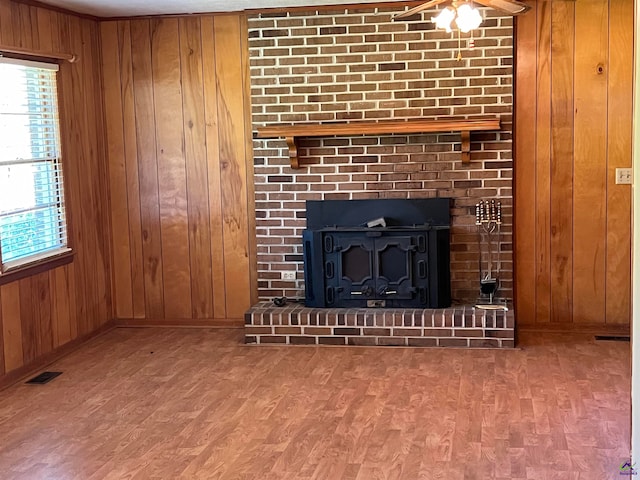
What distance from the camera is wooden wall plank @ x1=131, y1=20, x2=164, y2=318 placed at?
5.98m

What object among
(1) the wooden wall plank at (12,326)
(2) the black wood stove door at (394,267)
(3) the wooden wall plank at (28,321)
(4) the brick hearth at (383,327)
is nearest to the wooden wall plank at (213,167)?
(4) the brick hearth at (383,327)

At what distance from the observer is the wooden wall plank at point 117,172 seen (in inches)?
237

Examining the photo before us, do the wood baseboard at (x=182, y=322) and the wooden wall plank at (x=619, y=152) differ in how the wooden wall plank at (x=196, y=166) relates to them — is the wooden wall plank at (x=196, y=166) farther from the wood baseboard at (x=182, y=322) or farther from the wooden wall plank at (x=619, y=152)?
the wooden wall plank at (x=619, y=152)

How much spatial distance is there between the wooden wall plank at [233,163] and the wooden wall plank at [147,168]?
50 cm

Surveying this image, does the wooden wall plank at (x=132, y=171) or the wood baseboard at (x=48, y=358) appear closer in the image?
the wood baseboard at (x=48, y=358)

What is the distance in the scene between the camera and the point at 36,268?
5176 millimetres

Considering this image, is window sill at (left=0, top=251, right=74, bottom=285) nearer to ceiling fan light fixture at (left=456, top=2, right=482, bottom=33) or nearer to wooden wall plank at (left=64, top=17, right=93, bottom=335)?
wooden wall plank at (left=64, top=17, right=93, bottom=335)

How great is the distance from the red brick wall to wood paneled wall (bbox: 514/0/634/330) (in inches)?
7.2

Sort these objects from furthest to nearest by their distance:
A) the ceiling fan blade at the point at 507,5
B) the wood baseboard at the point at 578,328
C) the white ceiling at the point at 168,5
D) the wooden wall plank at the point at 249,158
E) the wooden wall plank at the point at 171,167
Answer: the wooden wall plank at the point at 171,167
the wooden wall plank at the point at 249,158
the wood baseboard at the point at 578,328
the white ceiling at the point at 168,5
the ceiling fan blade at the point at 507,5

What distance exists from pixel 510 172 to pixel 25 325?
3.24 metres

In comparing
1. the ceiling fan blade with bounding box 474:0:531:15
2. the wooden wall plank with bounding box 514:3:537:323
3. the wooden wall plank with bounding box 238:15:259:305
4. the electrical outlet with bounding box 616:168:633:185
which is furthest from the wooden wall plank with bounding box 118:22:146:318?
the electrical outlet with bounding box 616:168:633:185

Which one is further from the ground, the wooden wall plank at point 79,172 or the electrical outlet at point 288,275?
the wooden wall plank at point 79,172

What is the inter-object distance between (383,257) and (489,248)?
0.72 metres

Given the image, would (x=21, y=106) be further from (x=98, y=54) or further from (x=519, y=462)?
(x=519, y=462)
